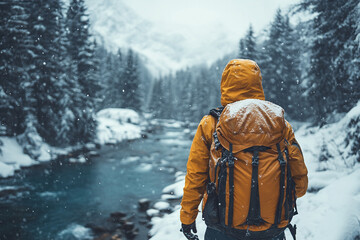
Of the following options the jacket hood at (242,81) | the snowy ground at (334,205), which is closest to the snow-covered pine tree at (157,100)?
the snowy ground at (334,205)

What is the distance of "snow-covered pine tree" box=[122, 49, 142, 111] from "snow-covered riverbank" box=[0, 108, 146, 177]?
296 cm

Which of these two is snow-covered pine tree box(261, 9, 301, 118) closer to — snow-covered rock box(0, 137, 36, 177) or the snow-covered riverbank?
the snow-covered riverbank

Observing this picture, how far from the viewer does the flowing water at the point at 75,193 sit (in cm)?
840

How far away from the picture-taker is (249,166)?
1805mm

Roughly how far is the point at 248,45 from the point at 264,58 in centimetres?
232

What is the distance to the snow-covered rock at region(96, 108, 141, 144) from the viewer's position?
85.4 ft

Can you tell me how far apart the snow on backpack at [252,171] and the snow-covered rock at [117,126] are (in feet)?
79.3

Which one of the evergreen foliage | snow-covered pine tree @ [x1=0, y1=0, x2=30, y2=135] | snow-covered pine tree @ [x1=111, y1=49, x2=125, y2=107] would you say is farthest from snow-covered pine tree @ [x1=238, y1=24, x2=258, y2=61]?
snow-covered pine tree @ [x1=111, y1=49, x2=125, y2=107]

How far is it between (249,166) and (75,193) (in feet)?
39.6

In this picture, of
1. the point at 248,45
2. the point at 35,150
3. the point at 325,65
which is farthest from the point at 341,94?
the point at 35,150

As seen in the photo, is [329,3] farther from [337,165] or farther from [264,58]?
[264,58]

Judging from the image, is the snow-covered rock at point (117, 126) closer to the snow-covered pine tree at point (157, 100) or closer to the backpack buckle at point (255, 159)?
the snow-covered pine tree at point (157, 100)

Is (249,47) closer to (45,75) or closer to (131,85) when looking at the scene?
(45,75)

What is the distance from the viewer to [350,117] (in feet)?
21.0
